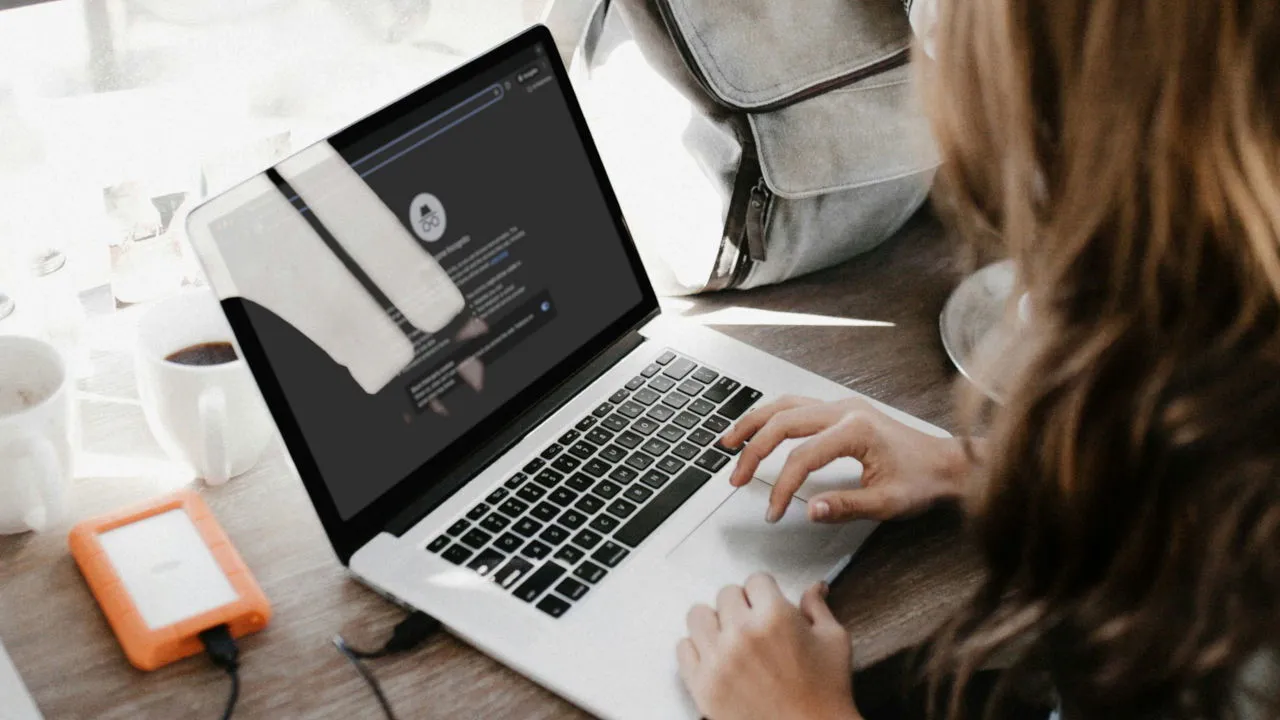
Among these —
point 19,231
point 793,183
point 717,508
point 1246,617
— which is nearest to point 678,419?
point 717,508

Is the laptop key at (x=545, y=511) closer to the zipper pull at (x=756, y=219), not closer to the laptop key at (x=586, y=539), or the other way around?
the laptop key at (x=586, y=539)

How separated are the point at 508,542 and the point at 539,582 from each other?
0.04m

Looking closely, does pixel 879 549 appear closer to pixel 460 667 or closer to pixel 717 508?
pixel 717 508

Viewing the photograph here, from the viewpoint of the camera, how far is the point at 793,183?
961mm

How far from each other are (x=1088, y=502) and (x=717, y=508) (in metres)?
0.26

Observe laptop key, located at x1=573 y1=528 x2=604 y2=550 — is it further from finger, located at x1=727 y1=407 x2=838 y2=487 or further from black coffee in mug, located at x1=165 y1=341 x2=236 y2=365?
black coffee in mug, located at x1=165 y1=341 x2=236 y2=365

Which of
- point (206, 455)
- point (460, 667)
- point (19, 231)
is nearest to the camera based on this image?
point (460, 667)

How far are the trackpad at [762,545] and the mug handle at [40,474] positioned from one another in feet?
1.34

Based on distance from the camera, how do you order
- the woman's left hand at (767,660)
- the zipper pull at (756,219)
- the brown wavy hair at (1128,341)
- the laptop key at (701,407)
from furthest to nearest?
the zipper pull at (756,219) < the laptop key at (701,407) < the woman's left hand at (767,660) < the brown wavy hair at (1128,341)

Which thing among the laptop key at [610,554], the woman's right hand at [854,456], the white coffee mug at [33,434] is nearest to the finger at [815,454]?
the woman's right hand at [854,456]

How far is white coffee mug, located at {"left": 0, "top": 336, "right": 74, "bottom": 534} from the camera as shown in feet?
2.40

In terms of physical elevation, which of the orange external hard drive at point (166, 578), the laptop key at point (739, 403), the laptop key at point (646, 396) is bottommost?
the laptop key at point (739, 403)

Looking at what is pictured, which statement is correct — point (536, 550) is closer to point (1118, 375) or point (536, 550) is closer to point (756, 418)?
point (756, 418)

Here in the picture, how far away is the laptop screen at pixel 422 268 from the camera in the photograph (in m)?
0.73
